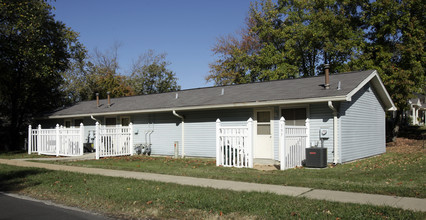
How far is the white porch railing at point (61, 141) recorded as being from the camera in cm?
1825

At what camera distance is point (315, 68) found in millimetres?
29875

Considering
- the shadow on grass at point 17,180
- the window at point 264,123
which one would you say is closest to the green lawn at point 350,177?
the window at point 264,123

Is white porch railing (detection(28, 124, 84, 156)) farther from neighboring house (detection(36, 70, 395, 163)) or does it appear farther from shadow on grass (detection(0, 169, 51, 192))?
shadow on grass (detection(0, 169, 51, 192))

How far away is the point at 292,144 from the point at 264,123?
97.6 inches

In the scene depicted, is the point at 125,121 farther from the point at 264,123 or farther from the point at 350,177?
the point at 350,177

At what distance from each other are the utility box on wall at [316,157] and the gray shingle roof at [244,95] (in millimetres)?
1823

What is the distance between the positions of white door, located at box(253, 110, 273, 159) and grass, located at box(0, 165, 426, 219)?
6.19 meters

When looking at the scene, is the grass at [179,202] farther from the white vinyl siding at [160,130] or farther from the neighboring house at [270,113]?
the white vinyl siding at [160,130]

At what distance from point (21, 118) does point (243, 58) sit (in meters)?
18.7

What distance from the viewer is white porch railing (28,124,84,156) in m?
18.2

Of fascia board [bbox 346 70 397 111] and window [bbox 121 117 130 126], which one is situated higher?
fascia board [bbox 346 70 397 111]

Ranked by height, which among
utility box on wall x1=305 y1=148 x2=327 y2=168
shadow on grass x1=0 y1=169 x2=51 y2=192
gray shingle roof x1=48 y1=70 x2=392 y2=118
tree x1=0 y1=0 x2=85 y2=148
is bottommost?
shadow on grass x1=0 y1=169 x2=51 y2=192

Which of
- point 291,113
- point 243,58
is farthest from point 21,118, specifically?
point 291,113

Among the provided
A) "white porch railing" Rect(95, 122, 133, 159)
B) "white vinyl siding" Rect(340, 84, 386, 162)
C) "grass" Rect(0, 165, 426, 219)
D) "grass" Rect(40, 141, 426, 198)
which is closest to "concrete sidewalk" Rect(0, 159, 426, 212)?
"grass" Rect(40, 141, 426, 198)
